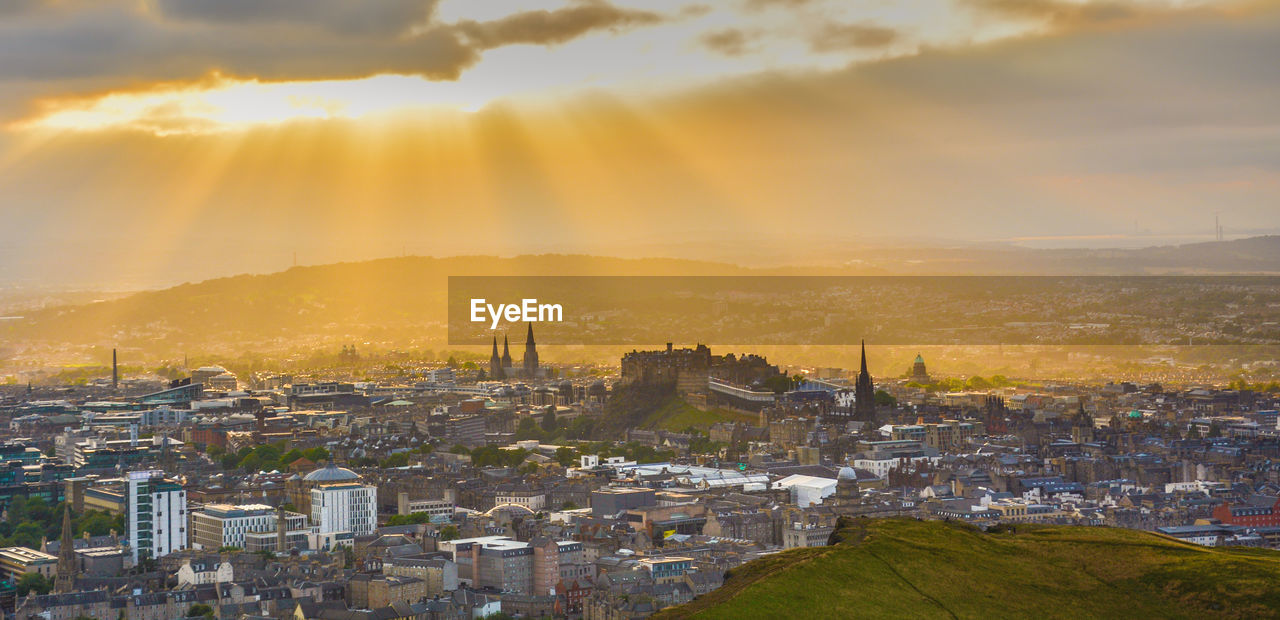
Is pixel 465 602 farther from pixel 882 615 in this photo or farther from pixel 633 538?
pixel 882 615

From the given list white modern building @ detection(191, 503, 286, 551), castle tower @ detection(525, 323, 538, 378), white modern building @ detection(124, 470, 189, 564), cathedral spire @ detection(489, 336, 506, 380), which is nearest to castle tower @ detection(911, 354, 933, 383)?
castle tower @ detection(525, 323, 538, 378)

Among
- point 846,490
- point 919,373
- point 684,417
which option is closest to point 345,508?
point 846,490

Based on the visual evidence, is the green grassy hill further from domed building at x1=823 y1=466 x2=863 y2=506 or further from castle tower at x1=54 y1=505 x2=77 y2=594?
domed building at x1=823 y1=466 x2=863 y2=506

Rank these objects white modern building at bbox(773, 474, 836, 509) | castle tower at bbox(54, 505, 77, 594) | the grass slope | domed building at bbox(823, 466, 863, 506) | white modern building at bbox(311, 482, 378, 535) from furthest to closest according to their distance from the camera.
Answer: the grass slope → white modern building at bbox(773, 474, 836, 509) → domed building at bbox(823, 466, 863, 506) → white modern building at bbox(311, 482, 378, 535) → castle tower at bbox(54, 505, 77, 594)

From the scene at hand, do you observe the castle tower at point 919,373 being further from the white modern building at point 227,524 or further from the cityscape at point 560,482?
→ the white modern building at point 227,524

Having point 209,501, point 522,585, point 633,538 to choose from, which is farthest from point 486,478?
point 522,585

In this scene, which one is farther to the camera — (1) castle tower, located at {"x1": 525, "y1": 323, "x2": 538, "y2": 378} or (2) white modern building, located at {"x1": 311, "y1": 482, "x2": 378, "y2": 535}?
(1) castle tower, located at {"x1": 525, "y1": 323, "x2": 538, "y2": 378}

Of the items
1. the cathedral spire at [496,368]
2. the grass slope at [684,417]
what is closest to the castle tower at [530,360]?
the cathedral spire at [496,368]
